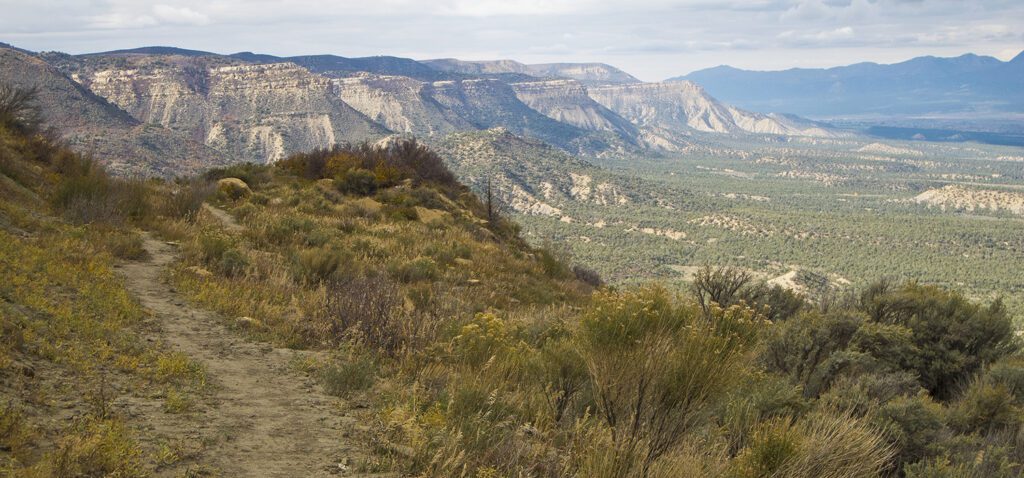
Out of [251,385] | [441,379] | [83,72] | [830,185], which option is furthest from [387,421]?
[830,185]

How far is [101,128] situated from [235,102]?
213ft

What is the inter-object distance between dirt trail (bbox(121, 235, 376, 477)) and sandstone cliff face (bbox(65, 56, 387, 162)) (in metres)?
105

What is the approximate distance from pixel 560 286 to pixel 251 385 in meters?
12.8

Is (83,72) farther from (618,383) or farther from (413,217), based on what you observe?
(618,383)

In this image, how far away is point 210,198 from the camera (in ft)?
65.0

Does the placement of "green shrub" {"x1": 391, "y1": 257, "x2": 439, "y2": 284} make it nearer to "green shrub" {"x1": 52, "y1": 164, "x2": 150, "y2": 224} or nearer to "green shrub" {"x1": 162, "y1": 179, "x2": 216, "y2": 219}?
"green shrub" {"x1": 52, "y1": 164, "x2": 150, "y2": 224}

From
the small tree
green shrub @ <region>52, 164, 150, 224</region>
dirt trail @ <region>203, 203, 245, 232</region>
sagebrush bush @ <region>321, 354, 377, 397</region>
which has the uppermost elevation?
the small tree

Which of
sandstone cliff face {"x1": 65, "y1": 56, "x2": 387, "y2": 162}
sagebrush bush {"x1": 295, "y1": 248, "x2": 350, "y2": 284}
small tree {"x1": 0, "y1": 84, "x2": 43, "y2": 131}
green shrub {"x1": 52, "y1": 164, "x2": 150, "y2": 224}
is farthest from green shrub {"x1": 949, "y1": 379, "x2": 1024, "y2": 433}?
sandstone cliff face {"x1": 65, "y1": 56, "x2": 387, "y2": 162}

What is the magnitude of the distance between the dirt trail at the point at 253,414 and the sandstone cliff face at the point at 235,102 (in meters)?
105

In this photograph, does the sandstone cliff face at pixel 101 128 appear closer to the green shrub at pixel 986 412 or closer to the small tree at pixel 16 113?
the small tree at pixel 16 113

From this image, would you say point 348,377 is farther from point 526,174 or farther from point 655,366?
point 526,174

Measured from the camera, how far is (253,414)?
4.87m

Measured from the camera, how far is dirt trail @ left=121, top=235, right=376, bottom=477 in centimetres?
405

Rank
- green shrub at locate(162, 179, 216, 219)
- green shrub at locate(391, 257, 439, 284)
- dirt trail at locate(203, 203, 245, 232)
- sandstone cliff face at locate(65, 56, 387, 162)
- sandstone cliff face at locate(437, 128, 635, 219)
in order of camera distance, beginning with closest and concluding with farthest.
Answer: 1. green shrub at locate(391, 257, 439, 284)
2. green shrub at locate(162, 179, 216, 219)
3. dirt trail at locate(203, 203, 245, 232)
4. sandstone cliff face at locate(65, 56, 387, 162)
5. sandstone cliff face at locate(437, 128, 635, 219)
